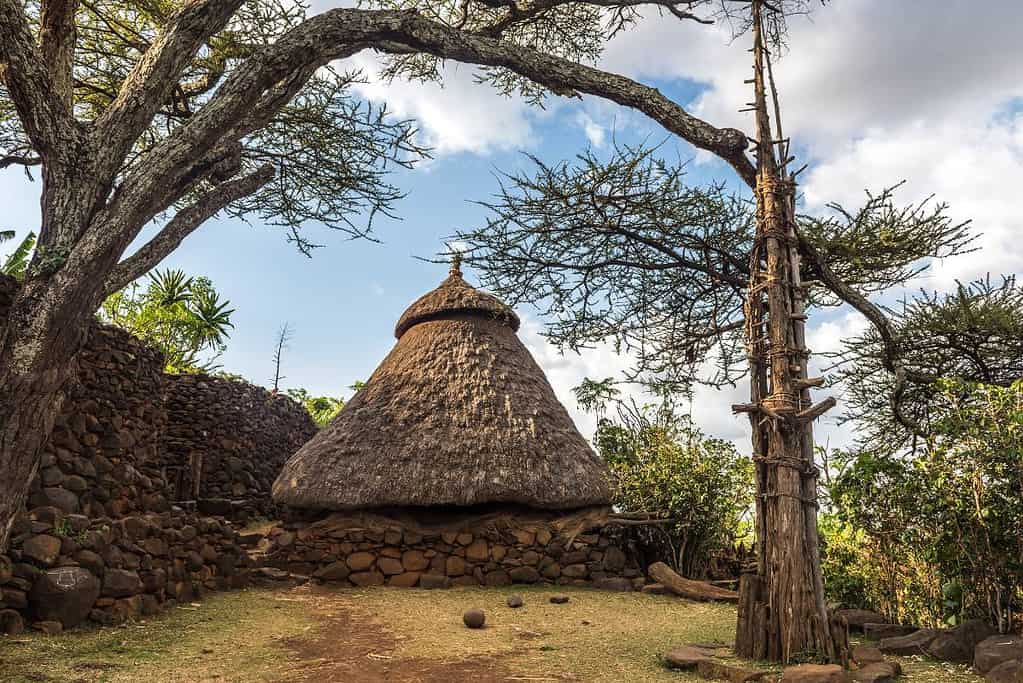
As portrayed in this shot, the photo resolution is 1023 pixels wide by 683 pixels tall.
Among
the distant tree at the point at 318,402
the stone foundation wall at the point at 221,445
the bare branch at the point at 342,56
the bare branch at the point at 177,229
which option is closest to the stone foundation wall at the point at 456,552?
the bare branch at the point at 177,229

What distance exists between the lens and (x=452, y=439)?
9711 mm

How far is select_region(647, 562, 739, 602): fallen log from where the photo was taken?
824cm

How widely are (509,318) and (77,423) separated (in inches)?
246

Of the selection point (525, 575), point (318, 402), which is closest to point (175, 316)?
point (318, 402)

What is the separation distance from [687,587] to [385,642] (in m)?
3.88

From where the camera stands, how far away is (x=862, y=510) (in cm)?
607

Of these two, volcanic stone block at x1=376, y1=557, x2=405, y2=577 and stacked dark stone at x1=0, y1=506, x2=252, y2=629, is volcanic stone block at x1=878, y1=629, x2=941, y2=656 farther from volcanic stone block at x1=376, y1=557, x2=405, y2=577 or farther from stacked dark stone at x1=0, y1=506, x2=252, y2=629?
stacked dark stone at x1=0, y1=506, x2=252, y2=629

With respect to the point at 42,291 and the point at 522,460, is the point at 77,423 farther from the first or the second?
the point at 522,460

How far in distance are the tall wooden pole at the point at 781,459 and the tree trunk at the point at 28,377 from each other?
5225mm

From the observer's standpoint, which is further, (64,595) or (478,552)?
(478,552)

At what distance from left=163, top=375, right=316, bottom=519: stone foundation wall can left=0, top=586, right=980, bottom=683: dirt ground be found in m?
5.88

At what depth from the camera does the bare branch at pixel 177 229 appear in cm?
681

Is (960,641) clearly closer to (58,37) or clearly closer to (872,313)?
(872,313)

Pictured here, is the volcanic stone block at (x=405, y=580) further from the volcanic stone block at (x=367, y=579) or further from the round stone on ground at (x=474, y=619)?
the round stone on ground at (x=474, y=619)
